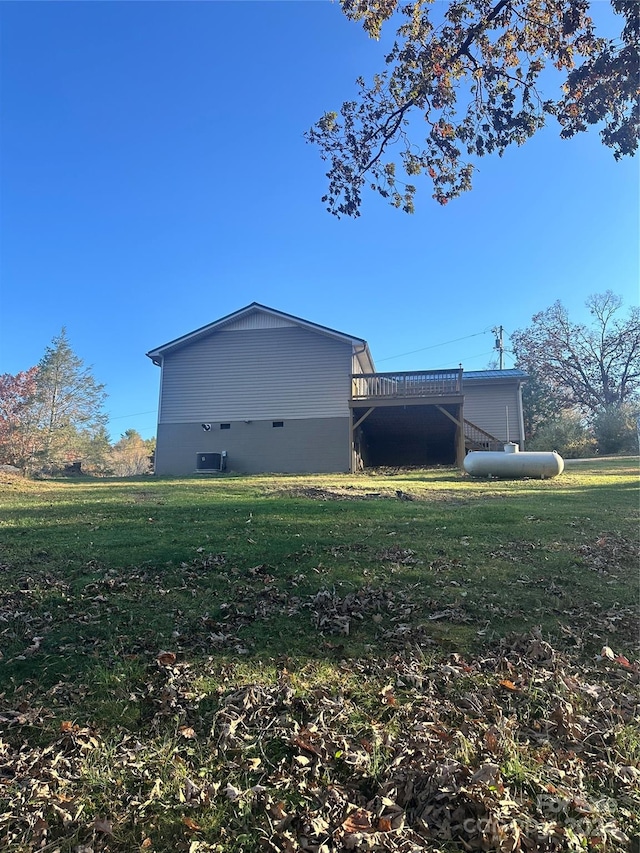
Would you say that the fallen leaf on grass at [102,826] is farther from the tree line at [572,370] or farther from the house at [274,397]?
the tree line at [572,370]

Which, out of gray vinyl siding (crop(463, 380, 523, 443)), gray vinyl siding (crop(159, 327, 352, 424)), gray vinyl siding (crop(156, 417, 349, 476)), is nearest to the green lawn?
gray vinyl siding (crop(156, 417, 349, 476))

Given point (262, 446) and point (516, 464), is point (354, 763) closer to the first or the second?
point (516, 464)

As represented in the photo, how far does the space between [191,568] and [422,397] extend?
48.8ft

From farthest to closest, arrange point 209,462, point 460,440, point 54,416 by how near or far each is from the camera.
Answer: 1. point 54,416
2. point 209,462
3. point 460,440

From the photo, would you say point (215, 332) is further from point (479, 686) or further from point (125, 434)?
point (125, 434)

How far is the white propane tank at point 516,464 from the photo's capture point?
1340 cm

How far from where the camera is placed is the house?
19.3 m

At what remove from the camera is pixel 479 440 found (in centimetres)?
2294

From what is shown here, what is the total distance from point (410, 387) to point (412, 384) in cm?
14

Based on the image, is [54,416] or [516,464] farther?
[54,416]

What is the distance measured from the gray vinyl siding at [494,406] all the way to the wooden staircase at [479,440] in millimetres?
1244

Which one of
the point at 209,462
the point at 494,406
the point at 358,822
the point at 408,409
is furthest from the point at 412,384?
the point at 358,822

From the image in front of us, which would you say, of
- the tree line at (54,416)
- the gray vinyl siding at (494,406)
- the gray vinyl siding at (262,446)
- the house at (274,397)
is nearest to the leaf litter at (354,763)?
the house at (274,397)

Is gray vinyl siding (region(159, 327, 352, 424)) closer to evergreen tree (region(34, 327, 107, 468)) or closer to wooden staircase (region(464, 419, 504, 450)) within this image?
wooden staircase (region(464, 419, 504, 450))
